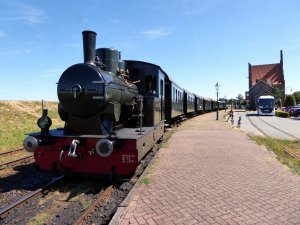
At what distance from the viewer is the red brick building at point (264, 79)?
8006cm

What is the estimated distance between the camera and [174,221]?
4.24 m

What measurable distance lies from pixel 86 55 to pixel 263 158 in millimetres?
6049

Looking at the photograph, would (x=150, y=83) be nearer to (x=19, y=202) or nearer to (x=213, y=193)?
(x=213, y=193)

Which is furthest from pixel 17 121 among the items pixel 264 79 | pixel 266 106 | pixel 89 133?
pixel 264 79

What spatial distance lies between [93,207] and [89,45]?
3.86 metres

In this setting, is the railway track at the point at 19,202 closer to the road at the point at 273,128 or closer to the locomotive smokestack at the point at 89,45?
the locomotive smokestack at the point at 89,45

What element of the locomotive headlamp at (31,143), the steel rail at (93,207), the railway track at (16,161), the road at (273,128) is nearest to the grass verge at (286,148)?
the road at (273,128)

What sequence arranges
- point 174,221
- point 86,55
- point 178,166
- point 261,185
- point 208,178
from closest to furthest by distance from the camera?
point 174,221, point 261,185, point 208,178, point 86,55, point 178,166

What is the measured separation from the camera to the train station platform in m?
4.39

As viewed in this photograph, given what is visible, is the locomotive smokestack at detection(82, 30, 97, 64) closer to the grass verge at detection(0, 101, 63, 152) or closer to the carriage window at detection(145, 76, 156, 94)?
the carriage window at detection(145, 76, 156, 94)

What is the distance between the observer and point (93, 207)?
5129mm

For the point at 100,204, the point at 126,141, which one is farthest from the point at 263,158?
the point at 100,204

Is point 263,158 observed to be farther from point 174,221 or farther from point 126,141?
point 174,221

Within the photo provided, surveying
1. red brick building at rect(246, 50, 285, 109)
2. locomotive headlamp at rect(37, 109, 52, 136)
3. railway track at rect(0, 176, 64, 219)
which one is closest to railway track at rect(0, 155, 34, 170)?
locomotive headlamp at rect(37, 109, 52, 136)
